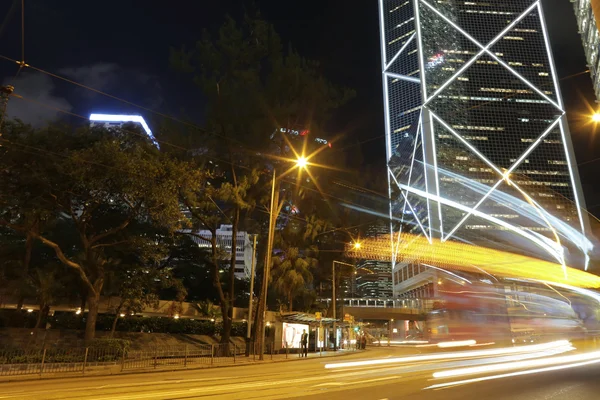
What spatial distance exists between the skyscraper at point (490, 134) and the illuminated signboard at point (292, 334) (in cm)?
6402

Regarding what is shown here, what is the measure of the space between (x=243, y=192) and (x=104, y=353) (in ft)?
37.3

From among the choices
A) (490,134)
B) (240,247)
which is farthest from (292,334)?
(490,134)

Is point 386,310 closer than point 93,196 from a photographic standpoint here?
No

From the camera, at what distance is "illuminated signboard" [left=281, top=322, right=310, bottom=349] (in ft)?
97.3

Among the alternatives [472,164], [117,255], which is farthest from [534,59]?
[117,255]

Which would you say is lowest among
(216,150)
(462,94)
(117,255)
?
(117,255)

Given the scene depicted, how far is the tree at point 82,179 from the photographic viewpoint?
59.5ft

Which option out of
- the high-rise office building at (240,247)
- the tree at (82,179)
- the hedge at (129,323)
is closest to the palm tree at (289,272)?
the high-rise office building at (240,247)

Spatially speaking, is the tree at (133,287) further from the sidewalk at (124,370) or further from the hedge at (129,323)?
the sidewalk at (124,370)

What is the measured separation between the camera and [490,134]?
101 metres

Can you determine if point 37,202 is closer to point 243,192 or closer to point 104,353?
point 104,353

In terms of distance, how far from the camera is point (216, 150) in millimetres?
25984

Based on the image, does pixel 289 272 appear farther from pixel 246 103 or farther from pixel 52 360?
pixel 52 360

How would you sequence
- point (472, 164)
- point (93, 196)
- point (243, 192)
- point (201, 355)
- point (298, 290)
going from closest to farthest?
1. point (93, 196)
2. point (201, 355)
3. point (243, 192)
4. point (298, 290)
5. point (472, 164)
